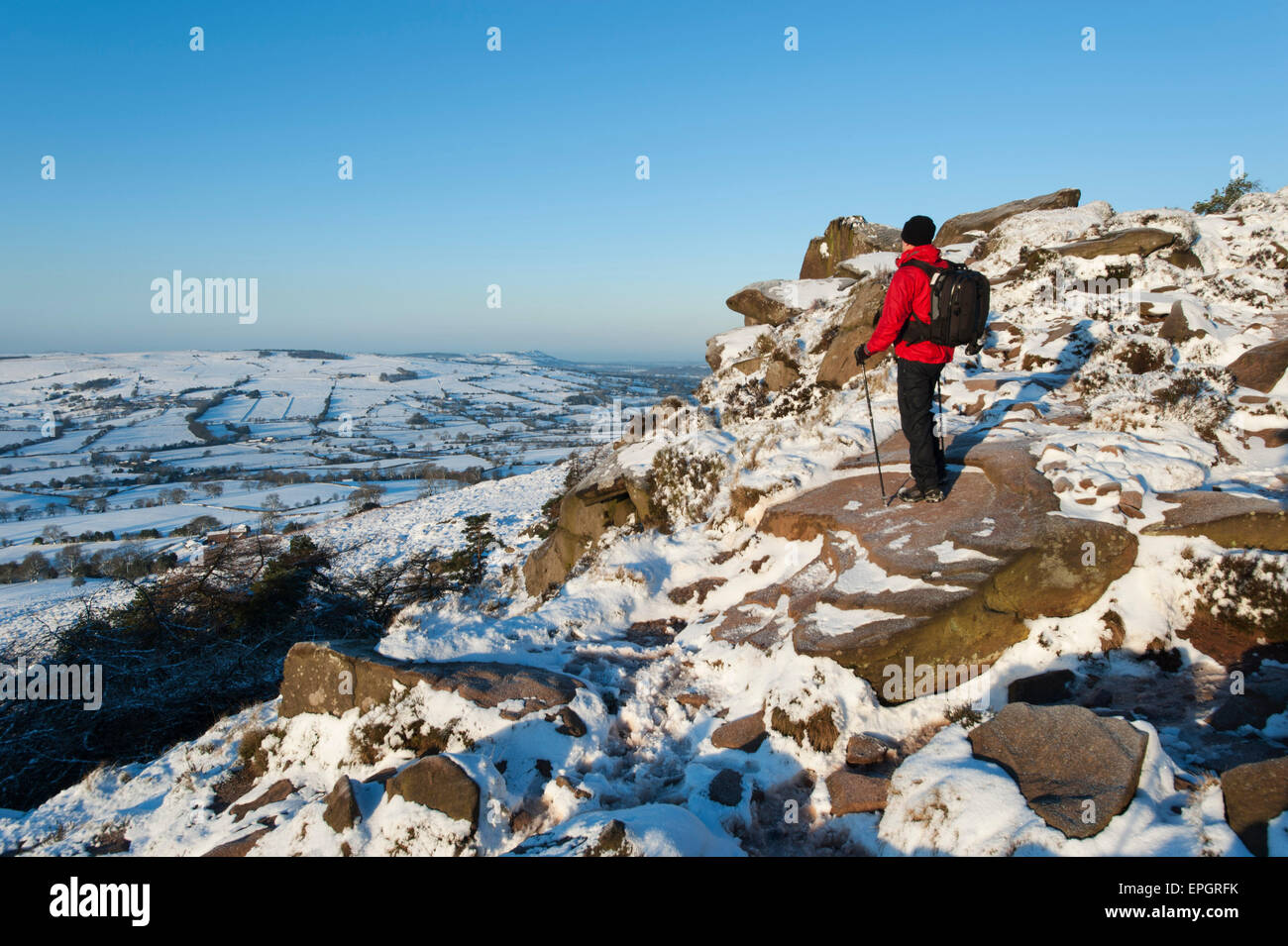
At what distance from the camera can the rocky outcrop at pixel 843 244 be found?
860 inches

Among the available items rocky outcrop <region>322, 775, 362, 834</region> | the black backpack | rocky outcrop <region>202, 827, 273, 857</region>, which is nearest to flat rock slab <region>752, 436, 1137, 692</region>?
the black backpack

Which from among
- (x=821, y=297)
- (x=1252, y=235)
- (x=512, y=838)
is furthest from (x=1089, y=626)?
(x=1252, y=235)

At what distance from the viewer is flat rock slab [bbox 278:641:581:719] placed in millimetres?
6238

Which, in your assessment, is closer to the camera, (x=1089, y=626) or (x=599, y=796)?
(x=599, y=796)

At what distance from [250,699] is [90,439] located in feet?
296

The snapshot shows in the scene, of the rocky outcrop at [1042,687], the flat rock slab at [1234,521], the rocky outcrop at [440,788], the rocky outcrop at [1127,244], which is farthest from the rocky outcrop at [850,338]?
the rocky outcrop at [440,788]

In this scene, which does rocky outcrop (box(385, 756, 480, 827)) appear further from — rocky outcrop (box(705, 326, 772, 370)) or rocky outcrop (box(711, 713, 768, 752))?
rocky outcrop (box(705, 326, 772, 370))

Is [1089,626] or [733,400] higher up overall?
[733,400]

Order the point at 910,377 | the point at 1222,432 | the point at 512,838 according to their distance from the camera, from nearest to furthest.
A: the point at 512,838, the point at 910,377, the point at 1222,432

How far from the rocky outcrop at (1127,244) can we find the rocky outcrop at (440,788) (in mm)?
19145

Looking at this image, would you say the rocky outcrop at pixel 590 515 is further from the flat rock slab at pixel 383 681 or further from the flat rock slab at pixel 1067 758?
the flat rock slab at pixel 1067 758
